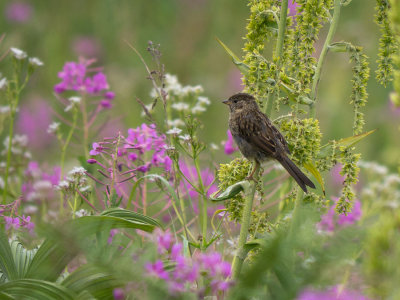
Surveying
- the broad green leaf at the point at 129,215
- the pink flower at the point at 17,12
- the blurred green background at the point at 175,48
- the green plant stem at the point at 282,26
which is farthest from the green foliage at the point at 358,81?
the pink flower at the point at 17,12

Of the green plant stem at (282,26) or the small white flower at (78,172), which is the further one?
the small white flower at (78,172)

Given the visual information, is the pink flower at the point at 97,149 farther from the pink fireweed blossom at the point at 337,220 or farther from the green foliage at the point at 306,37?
the pink fireweed blossom at the point at 337,220

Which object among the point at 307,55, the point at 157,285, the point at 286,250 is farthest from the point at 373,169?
the point at 157,285

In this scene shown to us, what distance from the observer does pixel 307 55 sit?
2250 mm

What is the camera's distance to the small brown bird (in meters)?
2.42

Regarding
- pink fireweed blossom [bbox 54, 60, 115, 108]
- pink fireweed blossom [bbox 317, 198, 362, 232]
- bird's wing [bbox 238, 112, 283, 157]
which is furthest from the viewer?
pink fireweed blossom [bbox 54, 60, 115, 108]

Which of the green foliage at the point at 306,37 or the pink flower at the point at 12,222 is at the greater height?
the green foliage at the point at 306,37

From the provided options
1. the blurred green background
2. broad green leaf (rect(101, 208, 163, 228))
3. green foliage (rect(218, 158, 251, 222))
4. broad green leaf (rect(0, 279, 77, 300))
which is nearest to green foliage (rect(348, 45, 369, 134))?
green foliage (rect(218, 158, 251, 222))

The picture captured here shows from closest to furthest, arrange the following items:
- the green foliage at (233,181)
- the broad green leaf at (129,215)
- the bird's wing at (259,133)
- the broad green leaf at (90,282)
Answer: the broad green leaf at (90,282) → the broad green leaf at (129,215) → the green foliage at (233,181) → the bird's wing at (259,133)

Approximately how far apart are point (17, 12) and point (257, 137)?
514 cm

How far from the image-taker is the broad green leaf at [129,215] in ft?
6.40

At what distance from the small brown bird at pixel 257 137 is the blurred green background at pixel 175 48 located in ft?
8.25

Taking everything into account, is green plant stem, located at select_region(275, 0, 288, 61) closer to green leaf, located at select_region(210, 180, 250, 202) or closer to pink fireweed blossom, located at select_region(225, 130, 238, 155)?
green leaf, located at select_region(210, 180, 250, 202)

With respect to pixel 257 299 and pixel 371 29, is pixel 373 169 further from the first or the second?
pixel 371 29
